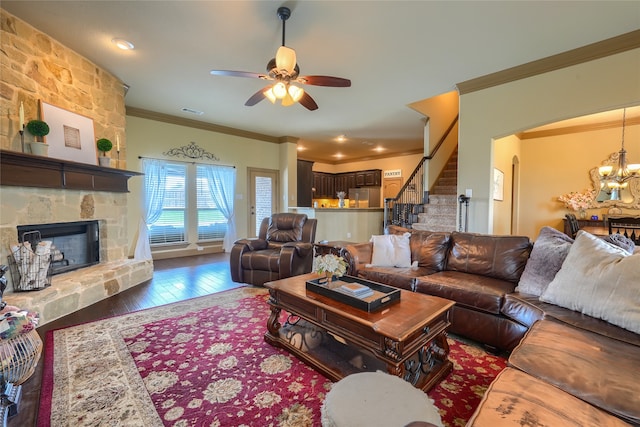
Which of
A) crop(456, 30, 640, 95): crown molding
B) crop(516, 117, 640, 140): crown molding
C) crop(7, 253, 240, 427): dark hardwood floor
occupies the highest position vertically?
crop(456, 30, 640, 95): crown molding

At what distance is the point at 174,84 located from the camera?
13.8 ft

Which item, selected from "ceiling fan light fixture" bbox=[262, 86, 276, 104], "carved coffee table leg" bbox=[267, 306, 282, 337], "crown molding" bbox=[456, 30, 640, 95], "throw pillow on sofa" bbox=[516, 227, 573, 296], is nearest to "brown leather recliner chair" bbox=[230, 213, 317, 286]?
"carved coffee table leg" bbox=[267, 306, 282, 337]

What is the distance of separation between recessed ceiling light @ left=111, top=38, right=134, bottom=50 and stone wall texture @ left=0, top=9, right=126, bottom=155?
71 cm

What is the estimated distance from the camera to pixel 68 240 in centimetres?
354

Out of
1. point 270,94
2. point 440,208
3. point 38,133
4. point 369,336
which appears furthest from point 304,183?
point 369,336

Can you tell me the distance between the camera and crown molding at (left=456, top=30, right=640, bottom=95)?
9.51ft

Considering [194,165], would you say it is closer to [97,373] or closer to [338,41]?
[338,41]

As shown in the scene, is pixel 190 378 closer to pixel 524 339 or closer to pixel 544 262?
pixel 524 339

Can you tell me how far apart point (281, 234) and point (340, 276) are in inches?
91.5

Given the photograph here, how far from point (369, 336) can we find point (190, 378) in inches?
50.3

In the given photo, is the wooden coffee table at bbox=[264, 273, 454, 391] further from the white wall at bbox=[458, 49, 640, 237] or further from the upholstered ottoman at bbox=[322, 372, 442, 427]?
the white wall at bbox=[458, 49, 640, 237]

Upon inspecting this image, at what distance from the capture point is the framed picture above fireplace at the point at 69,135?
3119 millimetres

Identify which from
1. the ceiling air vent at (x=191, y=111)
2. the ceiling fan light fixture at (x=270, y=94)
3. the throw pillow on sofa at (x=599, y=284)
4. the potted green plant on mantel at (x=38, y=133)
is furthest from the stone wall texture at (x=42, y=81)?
the throw pillow on sofa at (x=599, y=284)

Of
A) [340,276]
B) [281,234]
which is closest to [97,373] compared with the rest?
[340,276]
